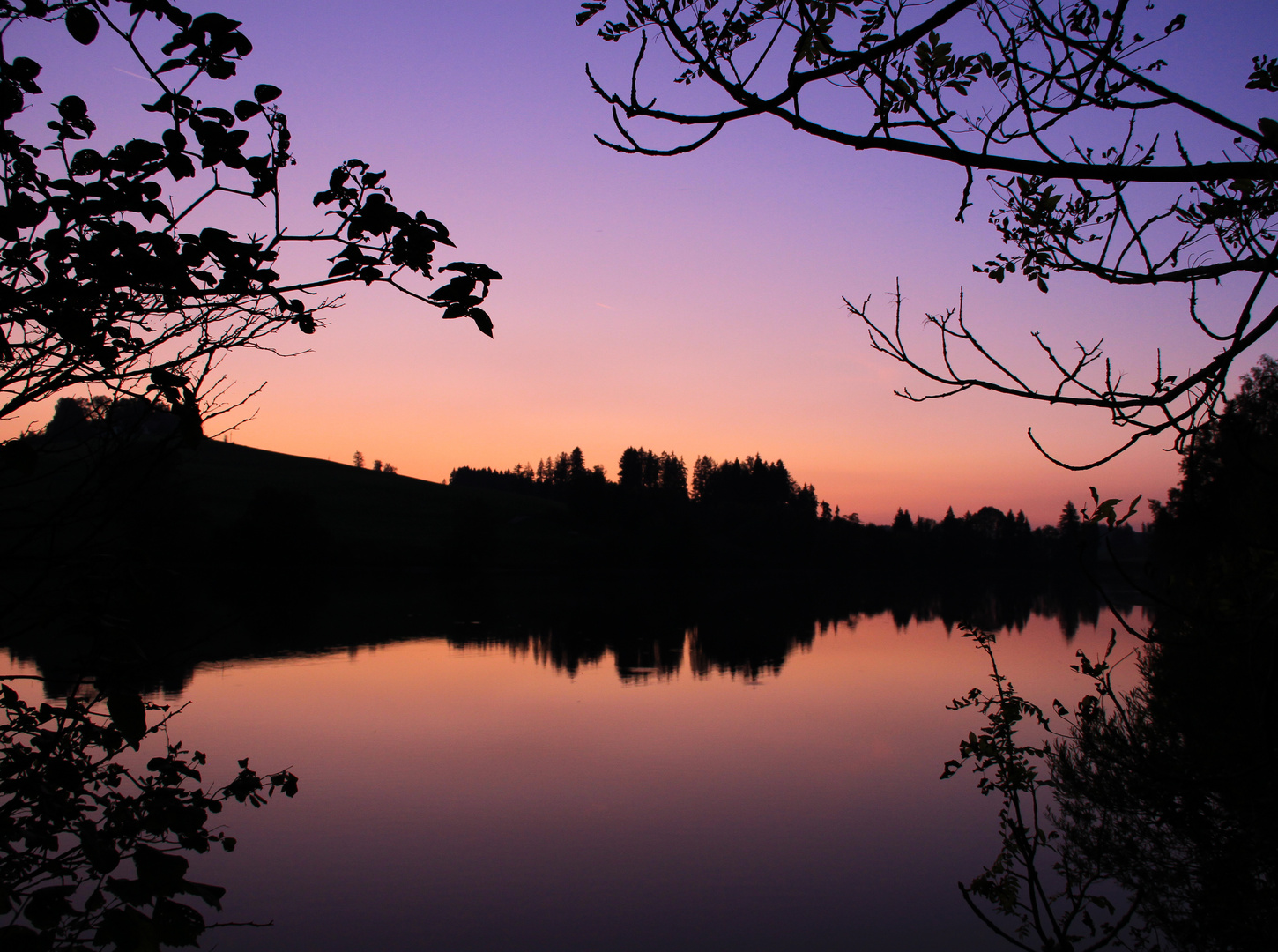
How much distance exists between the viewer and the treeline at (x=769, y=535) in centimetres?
9306

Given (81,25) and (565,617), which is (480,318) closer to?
(81,25)

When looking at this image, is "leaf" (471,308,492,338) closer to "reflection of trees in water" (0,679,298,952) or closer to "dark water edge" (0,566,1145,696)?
"reflection of trees in water" (0,679,298,952)

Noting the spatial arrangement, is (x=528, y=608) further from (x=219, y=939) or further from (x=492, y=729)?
(x=219, y=939)

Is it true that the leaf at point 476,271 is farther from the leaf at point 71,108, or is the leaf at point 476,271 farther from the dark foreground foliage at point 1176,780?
the dark foreground foliage at point 1176,780

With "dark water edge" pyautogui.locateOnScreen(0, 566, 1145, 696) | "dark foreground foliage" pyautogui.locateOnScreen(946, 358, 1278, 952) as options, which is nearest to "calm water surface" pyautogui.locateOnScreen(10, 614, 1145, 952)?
"dark foreground foliage" pyautogui.locateOnScreen(946, 358, 1278, 952)

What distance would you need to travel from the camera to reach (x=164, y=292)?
2428 mm

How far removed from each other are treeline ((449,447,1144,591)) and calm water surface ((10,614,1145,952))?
6160 cm

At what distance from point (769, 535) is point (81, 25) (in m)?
111

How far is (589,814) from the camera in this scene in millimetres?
16875

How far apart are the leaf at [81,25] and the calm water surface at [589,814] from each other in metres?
12.0

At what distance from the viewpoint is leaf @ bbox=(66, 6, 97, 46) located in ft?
7.65

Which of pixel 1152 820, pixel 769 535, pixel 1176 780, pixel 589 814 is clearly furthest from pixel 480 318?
pixel 769 535

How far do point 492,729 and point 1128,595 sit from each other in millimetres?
73521

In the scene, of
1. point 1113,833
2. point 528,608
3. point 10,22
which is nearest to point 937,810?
point 1113,833
